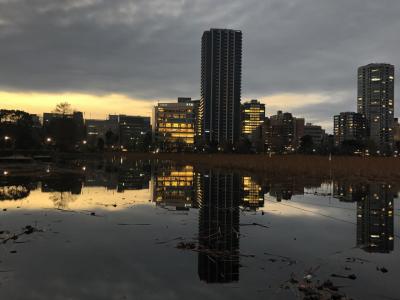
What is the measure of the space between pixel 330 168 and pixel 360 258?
1281 inches

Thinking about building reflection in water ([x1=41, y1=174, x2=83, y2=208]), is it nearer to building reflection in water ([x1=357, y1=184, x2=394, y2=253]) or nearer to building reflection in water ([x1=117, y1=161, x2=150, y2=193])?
building reflection in water ([x1=117, y1=161, x2=150, y2=193])

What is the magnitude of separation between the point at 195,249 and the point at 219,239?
→ 4.70 feet

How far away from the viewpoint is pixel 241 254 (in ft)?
30.5

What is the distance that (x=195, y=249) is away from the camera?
9641 mm

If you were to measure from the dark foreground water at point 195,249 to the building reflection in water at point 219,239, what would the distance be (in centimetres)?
3

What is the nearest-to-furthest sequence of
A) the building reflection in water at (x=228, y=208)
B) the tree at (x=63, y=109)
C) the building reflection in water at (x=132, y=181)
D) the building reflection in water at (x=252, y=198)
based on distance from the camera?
the building reflection in water at (x=228, y=208) → the building reflection in water at (x=252, y=198) → the building reflection in water at (x=132, y=181) → the tree at (x=63, y=109)

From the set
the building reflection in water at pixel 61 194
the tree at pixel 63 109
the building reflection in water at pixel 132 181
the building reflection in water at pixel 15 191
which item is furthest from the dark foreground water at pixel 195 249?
Answer: the tree at pixel 63 109

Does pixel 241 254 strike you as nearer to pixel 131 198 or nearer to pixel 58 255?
pixel 58 255

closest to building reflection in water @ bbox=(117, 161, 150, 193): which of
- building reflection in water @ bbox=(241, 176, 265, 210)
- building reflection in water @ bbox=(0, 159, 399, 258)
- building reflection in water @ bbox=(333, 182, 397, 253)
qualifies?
building reflection in water @ bbox=(0, 159, 399, 258)

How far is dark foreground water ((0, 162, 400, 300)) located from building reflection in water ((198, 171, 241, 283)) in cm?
3

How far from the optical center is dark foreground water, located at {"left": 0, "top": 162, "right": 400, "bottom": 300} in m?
6.97

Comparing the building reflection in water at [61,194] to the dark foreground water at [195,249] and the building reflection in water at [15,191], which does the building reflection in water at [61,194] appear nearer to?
the dark foreground water at [195,249]

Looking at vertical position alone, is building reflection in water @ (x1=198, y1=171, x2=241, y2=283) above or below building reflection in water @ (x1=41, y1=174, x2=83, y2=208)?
below

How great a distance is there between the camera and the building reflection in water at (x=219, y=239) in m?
7.89
